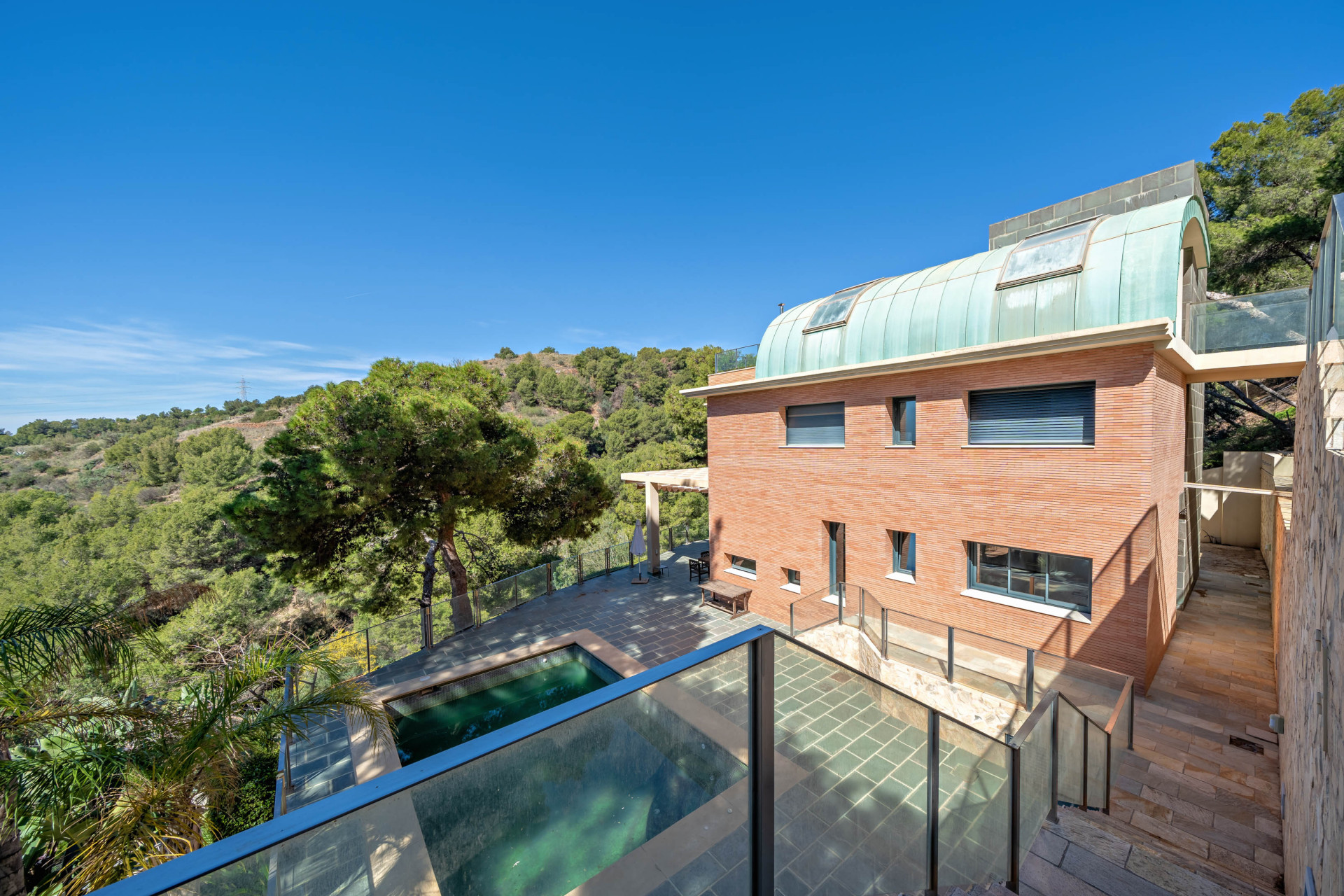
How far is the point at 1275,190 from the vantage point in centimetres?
1395

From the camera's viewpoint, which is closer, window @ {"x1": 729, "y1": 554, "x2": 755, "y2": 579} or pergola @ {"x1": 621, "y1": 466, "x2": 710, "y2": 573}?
window @ {"x1": 729, "y1": 554, "x2": 755, "y2": 579}

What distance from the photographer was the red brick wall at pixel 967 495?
7.13 meters

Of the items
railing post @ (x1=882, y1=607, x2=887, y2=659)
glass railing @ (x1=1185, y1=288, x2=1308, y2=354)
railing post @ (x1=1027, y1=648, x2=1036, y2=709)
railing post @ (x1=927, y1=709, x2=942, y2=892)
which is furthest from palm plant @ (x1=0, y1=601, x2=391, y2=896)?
glass railing @ (x1=1185, y1=288, x2=1308, y2=354)

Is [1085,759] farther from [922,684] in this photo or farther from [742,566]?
[742,566]

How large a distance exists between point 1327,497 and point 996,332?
6484 mm

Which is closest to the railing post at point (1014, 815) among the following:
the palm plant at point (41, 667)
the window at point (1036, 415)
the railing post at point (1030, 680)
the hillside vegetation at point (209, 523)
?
the railing post at point (1030, 680)

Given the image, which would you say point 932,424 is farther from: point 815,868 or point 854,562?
point 815,868

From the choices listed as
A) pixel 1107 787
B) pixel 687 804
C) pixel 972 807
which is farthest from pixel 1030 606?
pixel 687 804

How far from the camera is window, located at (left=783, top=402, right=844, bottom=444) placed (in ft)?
34.8

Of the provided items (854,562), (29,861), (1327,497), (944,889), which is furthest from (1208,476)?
(29,861)

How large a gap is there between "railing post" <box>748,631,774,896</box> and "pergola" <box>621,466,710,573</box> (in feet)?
39.5

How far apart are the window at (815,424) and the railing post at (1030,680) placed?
496 centimetres

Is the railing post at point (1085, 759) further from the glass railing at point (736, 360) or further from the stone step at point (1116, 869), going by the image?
the glass railing at point (736, 360)

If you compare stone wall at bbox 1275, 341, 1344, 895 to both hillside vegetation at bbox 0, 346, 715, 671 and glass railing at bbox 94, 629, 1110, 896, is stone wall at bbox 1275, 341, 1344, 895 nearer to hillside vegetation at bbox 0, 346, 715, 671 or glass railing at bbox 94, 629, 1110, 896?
glass railing at bbox 94, 629, 1110, 896
